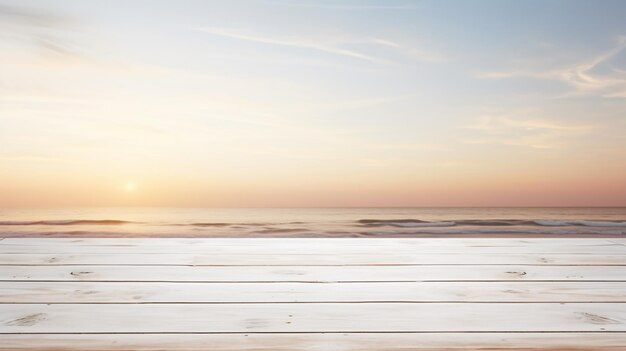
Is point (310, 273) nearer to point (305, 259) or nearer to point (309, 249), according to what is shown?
point (305, 259)

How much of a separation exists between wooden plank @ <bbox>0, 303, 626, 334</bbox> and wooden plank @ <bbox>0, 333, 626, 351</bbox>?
0.04 metres

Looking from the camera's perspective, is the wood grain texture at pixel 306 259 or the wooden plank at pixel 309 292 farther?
the wood grain texture at pixel 306 259

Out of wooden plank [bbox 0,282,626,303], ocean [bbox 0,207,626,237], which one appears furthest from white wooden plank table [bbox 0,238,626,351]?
ocean [bbox 0,207,626,237]

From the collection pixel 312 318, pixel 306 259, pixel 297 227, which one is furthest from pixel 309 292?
pixel 297 227

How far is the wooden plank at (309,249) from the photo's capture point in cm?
236

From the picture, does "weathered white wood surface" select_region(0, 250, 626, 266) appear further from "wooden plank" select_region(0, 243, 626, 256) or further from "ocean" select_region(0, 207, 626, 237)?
"ocean" select_region(0, 207, 626, 237)

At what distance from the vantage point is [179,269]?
198 cm

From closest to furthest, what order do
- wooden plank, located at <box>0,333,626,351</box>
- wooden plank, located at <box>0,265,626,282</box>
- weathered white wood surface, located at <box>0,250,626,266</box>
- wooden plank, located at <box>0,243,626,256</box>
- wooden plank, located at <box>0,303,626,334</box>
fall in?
wooden plank, located at <box>0,333,626,351</box>
wooden plank, located at <box>0,303,626,334</box>
wooden plank, located at <box>0,265,626,282</box>
weathered white wood surface, located at <box>0,250,626,266</box>
wooden plank, located at <box>0,243,626,256</box>

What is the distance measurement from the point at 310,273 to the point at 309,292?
27cm

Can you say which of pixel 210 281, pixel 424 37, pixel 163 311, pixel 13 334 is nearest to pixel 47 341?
pixel 13 334

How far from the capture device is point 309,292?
165 centimetres

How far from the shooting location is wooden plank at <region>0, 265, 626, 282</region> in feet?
6.00

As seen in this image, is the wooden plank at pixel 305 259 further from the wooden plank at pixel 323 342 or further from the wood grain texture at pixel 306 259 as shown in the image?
the wooden plank at pixel 323 342

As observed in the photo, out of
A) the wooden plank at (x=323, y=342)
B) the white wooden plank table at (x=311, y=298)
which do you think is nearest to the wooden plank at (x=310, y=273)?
the white wooden plank table at (x=311, y=298)
